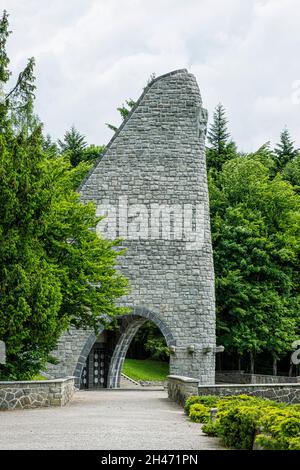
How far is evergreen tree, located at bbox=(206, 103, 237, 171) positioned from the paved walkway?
30.8m

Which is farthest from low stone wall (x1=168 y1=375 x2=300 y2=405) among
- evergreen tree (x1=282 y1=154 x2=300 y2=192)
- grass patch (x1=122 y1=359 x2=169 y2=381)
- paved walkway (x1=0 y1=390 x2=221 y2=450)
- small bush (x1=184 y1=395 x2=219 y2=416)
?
evergreen tree (x1=282 y1=154 x2=300 y2=192)

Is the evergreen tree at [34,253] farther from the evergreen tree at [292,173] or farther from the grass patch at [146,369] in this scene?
the evergreen tree at [292,173]

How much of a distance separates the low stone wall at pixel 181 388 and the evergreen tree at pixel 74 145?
101 ft

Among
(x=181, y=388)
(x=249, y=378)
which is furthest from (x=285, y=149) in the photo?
(x=181, y=388)

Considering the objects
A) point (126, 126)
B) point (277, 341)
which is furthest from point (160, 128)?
point (277, 341)

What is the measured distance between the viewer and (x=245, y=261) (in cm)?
3569

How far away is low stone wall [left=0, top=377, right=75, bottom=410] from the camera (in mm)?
16000

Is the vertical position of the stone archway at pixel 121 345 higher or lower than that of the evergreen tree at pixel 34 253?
lower

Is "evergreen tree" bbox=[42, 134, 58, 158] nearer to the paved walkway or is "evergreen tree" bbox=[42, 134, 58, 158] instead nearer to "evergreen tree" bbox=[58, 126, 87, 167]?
"evergreen tree" bbox=[58, 126, 87, 167]

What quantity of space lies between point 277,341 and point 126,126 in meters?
12.7

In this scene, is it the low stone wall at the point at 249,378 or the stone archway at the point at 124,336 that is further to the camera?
the low stone wall at the point at 249,378

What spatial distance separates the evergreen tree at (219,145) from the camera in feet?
152

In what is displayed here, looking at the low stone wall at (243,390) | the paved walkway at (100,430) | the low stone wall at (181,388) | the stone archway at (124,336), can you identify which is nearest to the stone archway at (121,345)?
the stone archway at (124,336)

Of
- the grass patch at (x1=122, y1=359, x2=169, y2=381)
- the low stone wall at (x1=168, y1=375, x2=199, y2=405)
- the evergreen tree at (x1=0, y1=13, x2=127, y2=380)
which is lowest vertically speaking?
the grass patch at (x1=122, y1=359, x2=169, y2=381)
